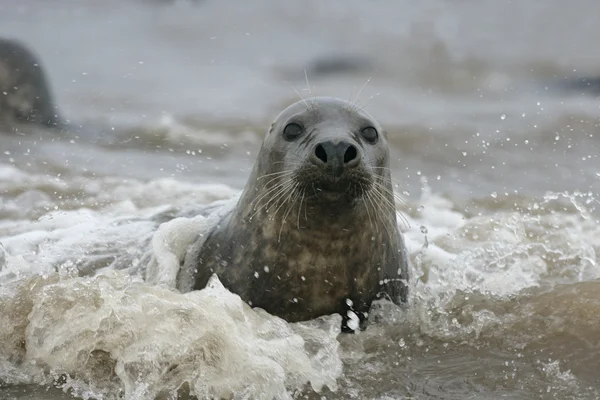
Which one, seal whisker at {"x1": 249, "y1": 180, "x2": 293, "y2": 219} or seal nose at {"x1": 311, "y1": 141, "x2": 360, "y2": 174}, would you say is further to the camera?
seal whisker at {"x1": 249, "y1": 180, "x2": 293, "y2": 219}

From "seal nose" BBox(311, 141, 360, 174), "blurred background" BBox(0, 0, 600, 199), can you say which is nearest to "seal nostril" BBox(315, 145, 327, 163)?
"seal nose" BBox(311, 141, 360, 174)

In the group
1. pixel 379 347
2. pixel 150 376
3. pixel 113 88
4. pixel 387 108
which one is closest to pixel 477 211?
pixel 387 108

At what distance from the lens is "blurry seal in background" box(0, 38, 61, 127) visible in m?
10.5

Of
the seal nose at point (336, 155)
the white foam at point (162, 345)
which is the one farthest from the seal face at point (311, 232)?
the white foam at point (162, 345)

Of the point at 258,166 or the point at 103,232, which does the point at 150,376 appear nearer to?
the point at 258,166

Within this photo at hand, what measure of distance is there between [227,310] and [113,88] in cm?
824

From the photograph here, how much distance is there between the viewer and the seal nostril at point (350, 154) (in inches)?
171

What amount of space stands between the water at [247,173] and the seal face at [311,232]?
0.55 feet

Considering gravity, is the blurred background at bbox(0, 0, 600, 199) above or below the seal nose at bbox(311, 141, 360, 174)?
above

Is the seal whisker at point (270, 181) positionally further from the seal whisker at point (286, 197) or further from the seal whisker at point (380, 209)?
the seal whisker at point (380, 209)

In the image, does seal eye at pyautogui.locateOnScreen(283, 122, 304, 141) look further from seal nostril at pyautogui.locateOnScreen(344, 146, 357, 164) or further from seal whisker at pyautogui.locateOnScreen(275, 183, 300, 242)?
seal nostril at pyautogui.locateOnScreen(344, 146, 357, 164)

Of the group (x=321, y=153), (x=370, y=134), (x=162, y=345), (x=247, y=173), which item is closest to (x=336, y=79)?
(x=247, y=173)

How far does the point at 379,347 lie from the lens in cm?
463

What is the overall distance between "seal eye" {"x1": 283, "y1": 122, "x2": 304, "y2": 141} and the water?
0.83 metres
